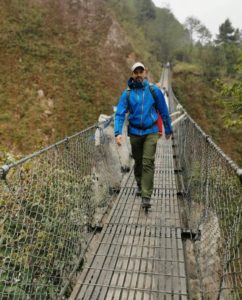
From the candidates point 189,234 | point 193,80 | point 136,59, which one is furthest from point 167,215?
point 193,80

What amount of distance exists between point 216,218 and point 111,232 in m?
1.03

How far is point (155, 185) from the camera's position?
13.2 ft

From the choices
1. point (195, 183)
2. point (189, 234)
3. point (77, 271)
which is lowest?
point (77, 271)

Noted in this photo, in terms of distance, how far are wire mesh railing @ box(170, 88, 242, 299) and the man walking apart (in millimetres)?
467

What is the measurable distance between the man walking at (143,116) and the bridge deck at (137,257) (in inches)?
Result: 11.4

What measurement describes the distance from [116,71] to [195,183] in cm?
1661

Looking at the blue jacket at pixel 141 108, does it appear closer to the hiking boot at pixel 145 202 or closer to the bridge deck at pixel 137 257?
the hiking boot at pixel 145 202

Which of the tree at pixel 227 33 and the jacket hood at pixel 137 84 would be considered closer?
the jacket hood at pixel 137 84

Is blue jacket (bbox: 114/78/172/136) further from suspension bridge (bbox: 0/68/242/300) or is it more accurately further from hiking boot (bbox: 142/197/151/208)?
hiking boot (bbox: 142/197/151/208)

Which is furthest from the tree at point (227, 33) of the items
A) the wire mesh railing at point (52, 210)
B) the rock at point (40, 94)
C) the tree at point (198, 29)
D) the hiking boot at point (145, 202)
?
the hiking boot at point (145, 202)

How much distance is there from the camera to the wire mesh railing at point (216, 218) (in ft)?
5.35

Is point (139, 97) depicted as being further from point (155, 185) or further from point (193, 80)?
point (193, 80)

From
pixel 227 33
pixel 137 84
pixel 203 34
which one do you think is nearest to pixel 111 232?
pixel 137 84

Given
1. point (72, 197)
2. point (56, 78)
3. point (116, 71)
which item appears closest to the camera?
point (72, 197)
